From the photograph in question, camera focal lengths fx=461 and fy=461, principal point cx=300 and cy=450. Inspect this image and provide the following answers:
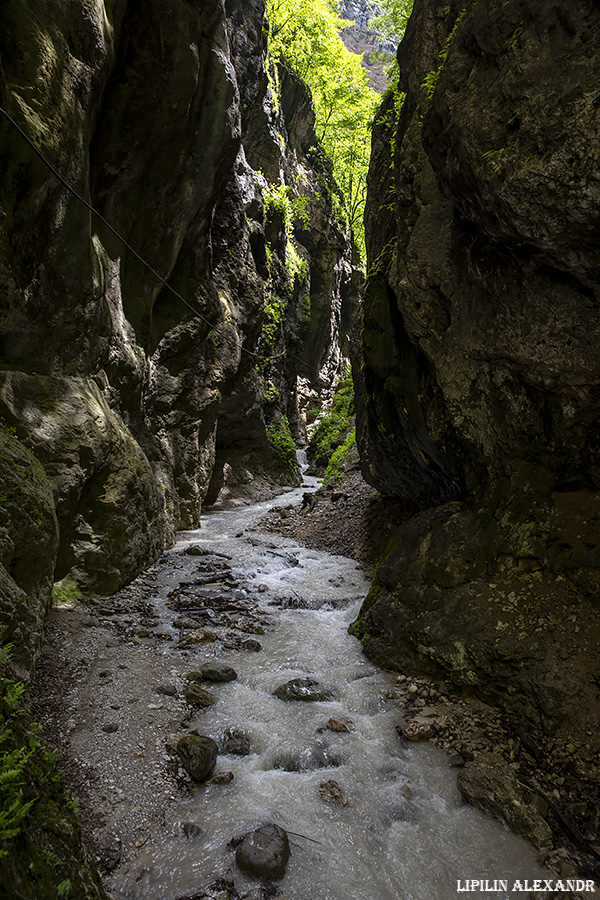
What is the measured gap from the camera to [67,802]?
238 centimetres

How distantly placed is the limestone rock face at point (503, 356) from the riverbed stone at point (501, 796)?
0.53m

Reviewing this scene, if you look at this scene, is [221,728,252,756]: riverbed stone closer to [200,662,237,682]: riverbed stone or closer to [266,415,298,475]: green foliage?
[200,662,237,682]: riverbed stone

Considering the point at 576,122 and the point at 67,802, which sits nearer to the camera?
the point at 67,802

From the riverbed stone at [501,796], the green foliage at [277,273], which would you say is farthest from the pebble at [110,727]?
the green foliage at [277,273]

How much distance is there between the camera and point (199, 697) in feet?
14.8

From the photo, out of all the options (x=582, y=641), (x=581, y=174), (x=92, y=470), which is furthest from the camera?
(x=92, y=470)

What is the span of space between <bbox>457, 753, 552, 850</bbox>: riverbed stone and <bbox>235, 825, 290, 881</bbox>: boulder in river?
1.46 metres

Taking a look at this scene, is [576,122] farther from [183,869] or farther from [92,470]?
[92,470]

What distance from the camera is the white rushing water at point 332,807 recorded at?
2.84 meters

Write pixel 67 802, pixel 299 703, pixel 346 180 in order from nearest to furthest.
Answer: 1. pixel 67 802
2. pixel 299 703
3. pixel 346 180

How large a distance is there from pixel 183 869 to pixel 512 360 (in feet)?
16.6

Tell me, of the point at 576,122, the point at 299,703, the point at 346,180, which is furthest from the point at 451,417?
the point at 346,180

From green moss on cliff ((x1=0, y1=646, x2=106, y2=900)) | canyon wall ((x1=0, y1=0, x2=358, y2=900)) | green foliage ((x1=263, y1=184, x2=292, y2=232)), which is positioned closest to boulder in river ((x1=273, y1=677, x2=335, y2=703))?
canyon wall ((x1=0, y1=0, x2=358, y2=900))

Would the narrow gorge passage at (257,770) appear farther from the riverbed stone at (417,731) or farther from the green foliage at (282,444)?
the green foliage at (282,444)
